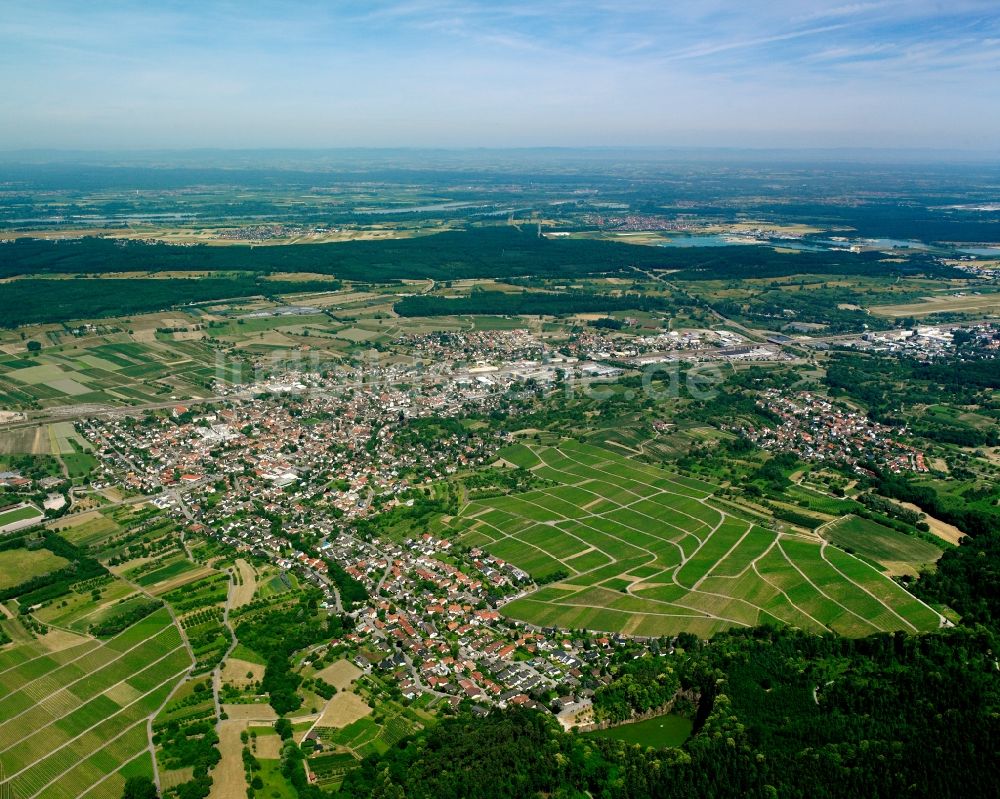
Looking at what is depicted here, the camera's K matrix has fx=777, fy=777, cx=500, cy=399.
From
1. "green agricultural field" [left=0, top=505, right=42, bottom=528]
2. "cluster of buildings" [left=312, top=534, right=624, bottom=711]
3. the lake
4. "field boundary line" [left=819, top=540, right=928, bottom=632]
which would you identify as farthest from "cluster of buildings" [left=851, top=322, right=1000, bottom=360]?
"green agricultural field" [left=0, top=505, right=42, bottom=528]

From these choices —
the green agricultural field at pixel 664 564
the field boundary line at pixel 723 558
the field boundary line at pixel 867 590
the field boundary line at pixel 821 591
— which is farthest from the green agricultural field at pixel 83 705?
the field boundary line at pixel 867 590

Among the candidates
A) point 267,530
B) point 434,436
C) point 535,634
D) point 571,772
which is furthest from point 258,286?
point 571,772

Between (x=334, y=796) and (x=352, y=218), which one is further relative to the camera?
(x=352, y=218)

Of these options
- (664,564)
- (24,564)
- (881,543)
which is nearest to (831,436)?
(881,543)

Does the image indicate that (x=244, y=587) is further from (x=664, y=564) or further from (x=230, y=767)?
(x=664, y=564)

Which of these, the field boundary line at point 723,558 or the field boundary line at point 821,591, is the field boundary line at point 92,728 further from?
the field boundary line at point 821,591

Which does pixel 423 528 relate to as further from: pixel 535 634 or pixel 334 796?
pixel 334 796
